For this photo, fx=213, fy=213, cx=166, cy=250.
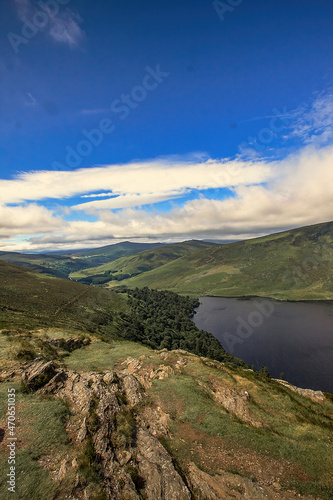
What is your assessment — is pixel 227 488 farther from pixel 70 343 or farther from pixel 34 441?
pixel 70 343

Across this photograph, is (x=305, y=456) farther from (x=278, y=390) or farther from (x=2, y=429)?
(x=2, y=429)

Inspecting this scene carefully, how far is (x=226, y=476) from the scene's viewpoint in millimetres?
18125

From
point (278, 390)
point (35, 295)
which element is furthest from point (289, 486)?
point (35, 295)

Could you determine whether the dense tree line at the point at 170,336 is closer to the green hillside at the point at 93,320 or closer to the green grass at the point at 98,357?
the green hillside at the point at 93,320

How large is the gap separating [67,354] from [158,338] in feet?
292

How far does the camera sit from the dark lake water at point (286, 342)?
10006 centimetres

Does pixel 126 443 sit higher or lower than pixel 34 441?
lower

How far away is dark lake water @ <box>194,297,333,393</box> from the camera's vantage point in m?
100

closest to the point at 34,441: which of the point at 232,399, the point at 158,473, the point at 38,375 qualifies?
the point at 38,375
